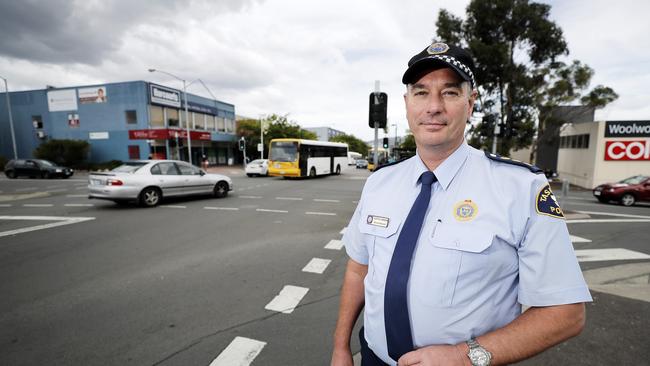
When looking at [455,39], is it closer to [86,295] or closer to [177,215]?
[177,215]

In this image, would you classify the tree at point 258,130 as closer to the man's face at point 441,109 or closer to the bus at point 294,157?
the bus at point 294,157

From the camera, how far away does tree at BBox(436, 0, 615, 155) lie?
18.3m

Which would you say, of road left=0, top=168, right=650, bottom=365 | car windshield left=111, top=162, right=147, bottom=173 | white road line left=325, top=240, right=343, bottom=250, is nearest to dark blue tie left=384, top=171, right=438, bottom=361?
road left=0, top=168, right=650, bottom=365

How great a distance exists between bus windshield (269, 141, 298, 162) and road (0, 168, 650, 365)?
12.9 meters

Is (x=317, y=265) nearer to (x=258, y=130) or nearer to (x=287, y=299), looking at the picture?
(x=287, y=299)

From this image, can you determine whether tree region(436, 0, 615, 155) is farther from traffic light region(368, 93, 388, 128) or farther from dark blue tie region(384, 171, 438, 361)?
dark blue tie region(384, 171, 438, 361)

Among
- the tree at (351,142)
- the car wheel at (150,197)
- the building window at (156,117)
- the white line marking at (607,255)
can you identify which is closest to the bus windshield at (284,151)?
the car wheel at (150,197)

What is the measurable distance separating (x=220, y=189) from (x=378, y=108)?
25.6 ft

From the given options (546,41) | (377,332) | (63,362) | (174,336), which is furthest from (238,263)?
(546,41)

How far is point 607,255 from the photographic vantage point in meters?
5.49

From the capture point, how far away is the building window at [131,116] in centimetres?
3117

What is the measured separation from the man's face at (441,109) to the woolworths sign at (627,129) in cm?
2375

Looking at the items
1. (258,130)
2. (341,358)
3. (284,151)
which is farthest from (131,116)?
(341,358)

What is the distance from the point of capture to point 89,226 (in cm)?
721
